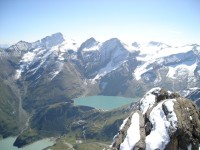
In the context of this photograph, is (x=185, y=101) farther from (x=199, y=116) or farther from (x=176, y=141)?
(x=176, y=141)

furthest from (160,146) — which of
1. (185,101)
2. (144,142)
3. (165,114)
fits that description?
(185,101)

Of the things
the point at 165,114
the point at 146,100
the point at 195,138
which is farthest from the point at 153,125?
the point at 146,100

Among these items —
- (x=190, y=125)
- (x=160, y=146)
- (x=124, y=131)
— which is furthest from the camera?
(x=124, y=131)

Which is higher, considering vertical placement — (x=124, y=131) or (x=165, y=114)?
(x=165, y=114)

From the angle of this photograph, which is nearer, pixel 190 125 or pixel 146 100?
pixel 190 125

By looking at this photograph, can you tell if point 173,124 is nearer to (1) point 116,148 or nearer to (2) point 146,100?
(1) point 116,148

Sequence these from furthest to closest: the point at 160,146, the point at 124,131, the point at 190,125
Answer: the point at 124,131
the point at 190,125
the point at 160,146
